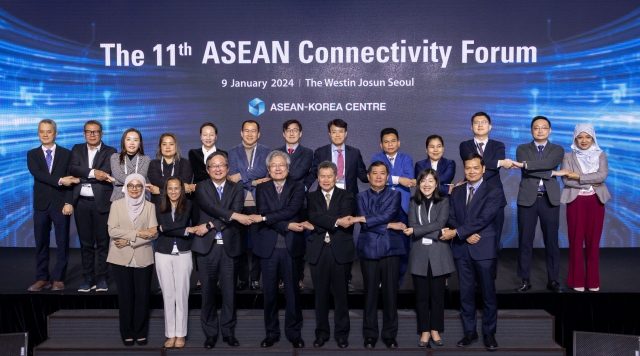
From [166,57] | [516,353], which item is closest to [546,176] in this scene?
[516,353]

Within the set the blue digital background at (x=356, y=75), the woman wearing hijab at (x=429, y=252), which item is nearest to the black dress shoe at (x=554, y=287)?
the woman wearing hijab at (x=429, y=252)

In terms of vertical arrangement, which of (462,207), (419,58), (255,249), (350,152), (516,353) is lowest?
(516,353)

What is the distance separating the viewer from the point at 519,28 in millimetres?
7047

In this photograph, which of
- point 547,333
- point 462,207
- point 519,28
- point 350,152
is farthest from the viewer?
point 519,28

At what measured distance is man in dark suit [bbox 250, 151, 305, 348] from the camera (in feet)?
15.6

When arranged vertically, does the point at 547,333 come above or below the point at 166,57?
below

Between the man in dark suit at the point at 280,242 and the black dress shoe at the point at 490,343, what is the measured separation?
1363 millimetres

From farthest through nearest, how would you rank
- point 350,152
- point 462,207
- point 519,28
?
point 519,28, point 350,152, point 462,207

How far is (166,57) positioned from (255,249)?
3.28 m

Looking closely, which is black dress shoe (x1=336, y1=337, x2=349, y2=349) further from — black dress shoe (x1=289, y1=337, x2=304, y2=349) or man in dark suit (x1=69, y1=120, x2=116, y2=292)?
man in dark suit (x1=69, y1=120, x2=116, y2=292)

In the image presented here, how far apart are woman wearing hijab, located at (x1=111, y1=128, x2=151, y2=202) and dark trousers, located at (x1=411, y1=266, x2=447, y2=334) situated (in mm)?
2339

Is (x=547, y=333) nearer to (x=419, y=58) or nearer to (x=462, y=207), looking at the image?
(x=462, y=207)

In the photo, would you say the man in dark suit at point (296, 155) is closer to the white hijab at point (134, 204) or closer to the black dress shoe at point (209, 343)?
the black dress shoe at point (209, 343)

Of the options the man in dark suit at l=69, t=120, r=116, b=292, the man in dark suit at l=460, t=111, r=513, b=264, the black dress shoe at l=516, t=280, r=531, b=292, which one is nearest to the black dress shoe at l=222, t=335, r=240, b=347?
the man in dark suit at l=69, t=120, r=116, b=292
